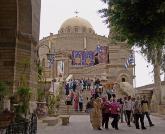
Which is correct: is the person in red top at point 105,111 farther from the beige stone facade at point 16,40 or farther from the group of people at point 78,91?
the group of people at point 78,91

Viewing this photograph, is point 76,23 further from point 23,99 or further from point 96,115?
point 23,99

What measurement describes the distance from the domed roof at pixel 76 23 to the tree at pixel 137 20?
7202 cm

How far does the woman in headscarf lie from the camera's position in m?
18.1

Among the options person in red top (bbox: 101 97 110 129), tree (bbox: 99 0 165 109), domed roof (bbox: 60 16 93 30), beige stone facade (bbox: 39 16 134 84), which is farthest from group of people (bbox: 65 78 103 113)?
domed roof (bbox: 60 16 93 30)

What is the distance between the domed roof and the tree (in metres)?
72.0

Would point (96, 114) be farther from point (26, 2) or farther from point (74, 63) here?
point (74, 63)

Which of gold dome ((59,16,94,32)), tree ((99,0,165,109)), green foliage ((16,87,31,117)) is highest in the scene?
gold dome ((59,16,94,32))

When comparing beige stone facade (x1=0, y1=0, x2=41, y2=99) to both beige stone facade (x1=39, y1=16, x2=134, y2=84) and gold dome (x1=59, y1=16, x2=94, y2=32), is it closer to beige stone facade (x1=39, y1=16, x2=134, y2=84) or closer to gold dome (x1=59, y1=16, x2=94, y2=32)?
beige stone facade (x1=39, y1=16, x2=134, y2=84)

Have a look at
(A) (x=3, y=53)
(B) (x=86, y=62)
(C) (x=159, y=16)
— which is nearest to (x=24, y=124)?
(C) (x=159, y=16)

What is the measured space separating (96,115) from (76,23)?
6901cm

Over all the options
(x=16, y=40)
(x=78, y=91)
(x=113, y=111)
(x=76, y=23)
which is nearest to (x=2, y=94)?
(x=16, y=40)

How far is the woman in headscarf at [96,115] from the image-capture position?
18094mm

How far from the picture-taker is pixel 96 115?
1823 cm

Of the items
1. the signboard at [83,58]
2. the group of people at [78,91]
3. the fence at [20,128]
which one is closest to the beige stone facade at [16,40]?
the fence at [20,128]
